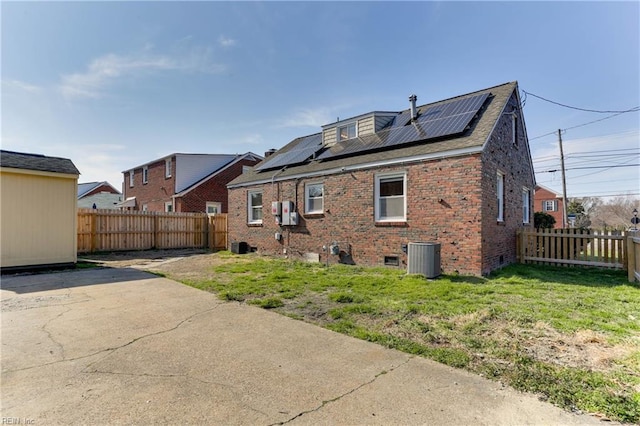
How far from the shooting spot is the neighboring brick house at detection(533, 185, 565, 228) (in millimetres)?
42750

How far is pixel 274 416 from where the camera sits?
2.54m

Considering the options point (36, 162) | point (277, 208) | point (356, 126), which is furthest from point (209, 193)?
point (356, 126)

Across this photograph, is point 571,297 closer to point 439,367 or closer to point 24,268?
point 439,367

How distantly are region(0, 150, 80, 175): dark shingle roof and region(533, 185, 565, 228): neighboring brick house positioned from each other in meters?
49.7

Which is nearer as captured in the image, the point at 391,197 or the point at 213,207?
the point at 391,197

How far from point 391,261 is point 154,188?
75.6ft

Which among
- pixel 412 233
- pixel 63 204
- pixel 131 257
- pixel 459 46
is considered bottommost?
pixel 131 257

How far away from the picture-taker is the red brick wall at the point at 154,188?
80.1ft

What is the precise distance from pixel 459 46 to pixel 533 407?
12577 mm

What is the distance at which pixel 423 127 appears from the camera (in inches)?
433

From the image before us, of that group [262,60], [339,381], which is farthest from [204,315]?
[262,60]

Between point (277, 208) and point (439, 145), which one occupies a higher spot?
point (439, 145)

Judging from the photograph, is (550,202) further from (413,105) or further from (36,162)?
(36,162)

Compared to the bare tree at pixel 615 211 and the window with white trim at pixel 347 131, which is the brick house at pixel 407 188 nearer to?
the window with white trim at pixel 347 131
